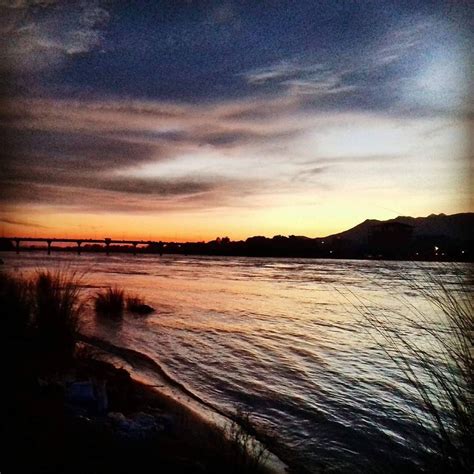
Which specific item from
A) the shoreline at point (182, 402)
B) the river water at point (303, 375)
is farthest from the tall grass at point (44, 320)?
the river water at point (303, 375)

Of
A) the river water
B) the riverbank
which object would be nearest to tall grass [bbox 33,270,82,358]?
the river water

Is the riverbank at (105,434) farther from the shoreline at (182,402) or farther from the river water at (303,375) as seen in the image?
the river water at (303,375)

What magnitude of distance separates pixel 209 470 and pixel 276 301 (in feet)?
56.5

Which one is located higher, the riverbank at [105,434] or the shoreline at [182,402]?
the riverbank at [105,434]

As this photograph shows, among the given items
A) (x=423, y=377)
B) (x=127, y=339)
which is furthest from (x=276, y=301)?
(x=423, y=377)

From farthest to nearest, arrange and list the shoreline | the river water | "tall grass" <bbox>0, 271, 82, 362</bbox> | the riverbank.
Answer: "tall grass" <bbox>0, 271, 82, 362</bbox>, the river water, the shoreline, the riverbank

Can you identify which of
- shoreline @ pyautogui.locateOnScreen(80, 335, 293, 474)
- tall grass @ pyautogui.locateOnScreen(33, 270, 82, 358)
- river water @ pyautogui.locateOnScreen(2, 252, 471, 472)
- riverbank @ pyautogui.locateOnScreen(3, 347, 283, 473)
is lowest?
river water @ pyautogui.locateOnScreen(2, 252, 471, 472)

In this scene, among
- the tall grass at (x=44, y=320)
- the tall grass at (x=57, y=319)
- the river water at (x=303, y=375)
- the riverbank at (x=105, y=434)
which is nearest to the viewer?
the riverbank at (x=105, y=434)

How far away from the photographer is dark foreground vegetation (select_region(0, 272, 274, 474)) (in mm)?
3354

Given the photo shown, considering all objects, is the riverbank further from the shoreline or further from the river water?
the river water

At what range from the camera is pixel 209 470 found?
345 cm

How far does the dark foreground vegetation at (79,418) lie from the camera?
3354 mm

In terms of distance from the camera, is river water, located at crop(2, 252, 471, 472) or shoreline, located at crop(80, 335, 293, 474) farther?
river water, located at crop(2, 252, 471, 472)

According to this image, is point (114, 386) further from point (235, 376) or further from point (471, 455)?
point (471, 455)
